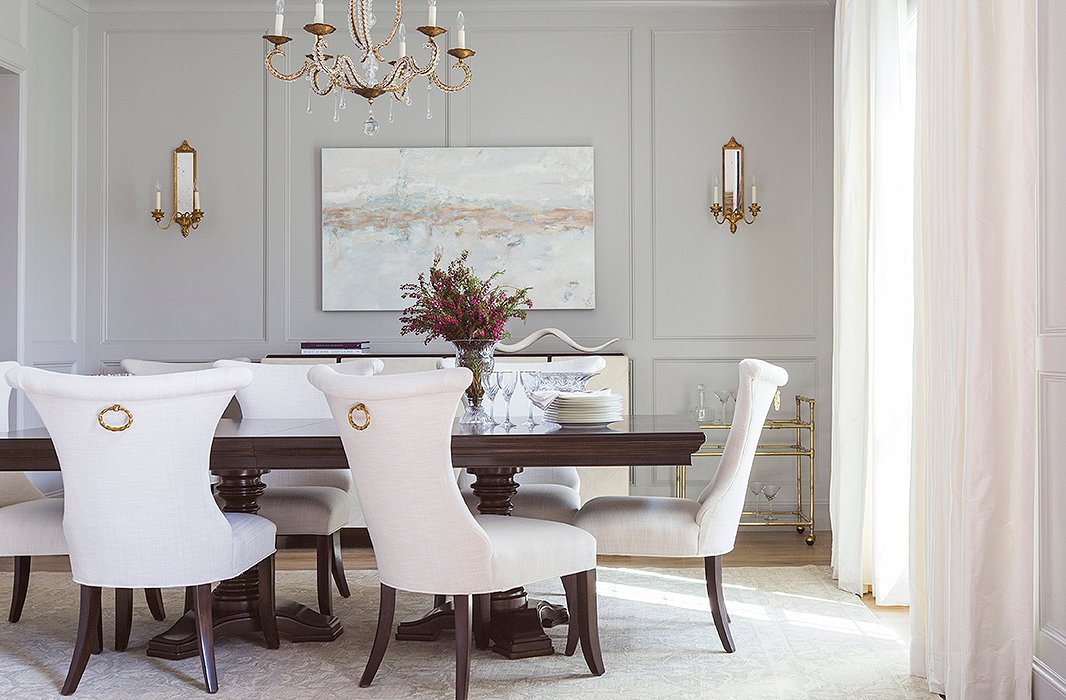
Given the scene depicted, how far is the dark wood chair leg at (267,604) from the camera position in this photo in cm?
319

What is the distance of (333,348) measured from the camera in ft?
16.9

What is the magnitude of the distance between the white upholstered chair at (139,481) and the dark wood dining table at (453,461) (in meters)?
Result: 0.10

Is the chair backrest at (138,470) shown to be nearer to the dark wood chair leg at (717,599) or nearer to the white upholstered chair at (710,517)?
the white upholstered chair at (710,517)

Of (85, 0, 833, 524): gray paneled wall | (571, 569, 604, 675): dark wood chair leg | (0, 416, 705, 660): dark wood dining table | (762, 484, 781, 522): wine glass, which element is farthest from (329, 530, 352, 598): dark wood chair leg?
(762, 484, 781, 522): wine glass

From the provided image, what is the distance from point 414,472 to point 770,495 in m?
3.08

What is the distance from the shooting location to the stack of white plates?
10.5 ft

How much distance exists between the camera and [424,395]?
254 centimetres

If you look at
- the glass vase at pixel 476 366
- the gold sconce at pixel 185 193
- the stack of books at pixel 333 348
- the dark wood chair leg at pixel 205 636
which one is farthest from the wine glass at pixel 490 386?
the gold sconce at pixel 185 193

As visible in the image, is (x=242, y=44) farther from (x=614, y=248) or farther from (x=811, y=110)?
(x=811, y=110)

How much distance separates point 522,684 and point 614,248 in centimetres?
305

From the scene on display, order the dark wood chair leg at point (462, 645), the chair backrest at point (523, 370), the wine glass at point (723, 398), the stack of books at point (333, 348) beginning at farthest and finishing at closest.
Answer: the wine glass at point (723, 398), the stack of books at point (333, 348), the chair backrest at point (523, 370), the dark wood chair leg at point (462, 645)

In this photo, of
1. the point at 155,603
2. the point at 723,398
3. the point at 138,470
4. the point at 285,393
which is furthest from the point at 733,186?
the point at 138,470

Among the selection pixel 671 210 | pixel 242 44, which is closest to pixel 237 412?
pixel 242 44

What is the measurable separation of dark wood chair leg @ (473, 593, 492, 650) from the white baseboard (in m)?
1.58
